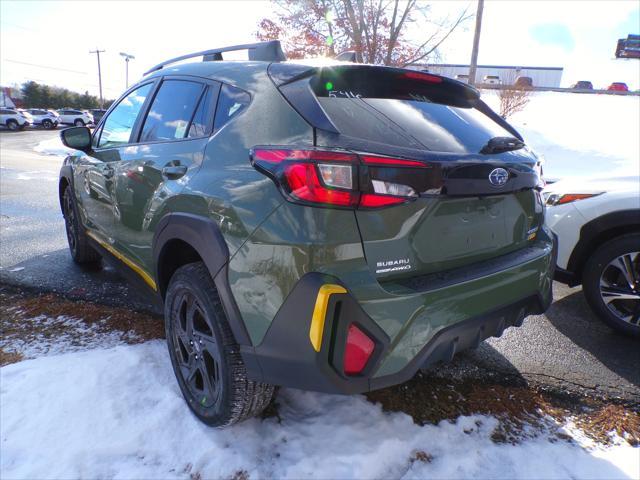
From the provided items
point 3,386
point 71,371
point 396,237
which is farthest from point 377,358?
point 3,386

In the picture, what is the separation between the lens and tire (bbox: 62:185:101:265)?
4140 millimetres

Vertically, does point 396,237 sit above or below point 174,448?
above

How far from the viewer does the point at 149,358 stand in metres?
2.69

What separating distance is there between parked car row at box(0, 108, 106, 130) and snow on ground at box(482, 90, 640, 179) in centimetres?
2945

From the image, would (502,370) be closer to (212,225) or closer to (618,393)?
(618,393)

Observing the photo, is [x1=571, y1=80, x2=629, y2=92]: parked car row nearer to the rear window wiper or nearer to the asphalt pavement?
the asphalt pavement

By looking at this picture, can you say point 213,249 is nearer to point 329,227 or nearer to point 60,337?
point 329,227

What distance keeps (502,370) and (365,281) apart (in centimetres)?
167

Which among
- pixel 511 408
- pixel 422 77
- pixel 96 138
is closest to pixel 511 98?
pixel 96 138

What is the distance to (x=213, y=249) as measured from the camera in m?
1.87

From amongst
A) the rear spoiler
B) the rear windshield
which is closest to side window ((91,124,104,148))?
the rear spoiler

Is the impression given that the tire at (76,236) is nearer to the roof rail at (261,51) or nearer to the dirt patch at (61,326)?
the dirt patch at (61,326)

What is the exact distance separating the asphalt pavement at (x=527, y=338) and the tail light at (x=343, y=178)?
5.10 feet

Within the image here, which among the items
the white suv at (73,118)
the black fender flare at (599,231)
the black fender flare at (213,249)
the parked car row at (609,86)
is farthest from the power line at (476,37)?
the parked car row at (609,86)
